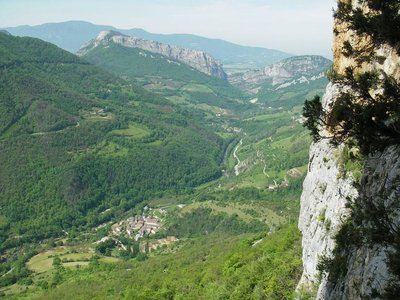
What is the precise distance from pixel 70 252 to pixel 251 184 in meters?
87.2

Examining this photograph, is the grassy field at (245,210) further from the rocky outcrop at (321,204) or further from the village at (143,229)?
the rocky outcrop at (321,204)

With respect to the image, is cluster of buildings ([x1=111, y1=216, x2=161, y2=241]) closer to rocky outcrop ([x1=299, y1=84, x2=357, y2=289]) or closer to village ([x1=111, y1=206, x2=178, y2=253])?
village ([x1=111, y1=206, x2=178, y2=253])

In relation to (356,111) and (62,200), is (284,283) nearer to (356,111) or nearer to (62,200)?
(356,111)

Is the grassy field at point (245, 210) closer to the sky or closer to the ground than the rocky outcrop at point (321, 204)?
closer to the ground

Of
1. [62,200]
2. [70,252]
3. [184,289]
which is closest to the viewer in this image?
[184,289]

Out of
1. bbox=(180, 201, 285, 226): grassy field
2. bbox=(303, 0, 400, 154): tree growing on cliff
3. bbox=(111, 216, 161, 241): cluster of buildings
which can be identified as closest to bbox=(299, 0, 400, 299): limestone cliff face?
bbox=(303, 0, 400, 154): tree growing on cliff

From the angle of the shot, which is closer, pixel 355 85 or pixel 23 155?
pixel 355 85

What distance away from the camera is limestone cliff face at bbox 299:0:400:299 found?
1377 centimetres

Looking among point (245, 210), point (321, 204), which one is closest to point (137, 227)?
point (245, 210)

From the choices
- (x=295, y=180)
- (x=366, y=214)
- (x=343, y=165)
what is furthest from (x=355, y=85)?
(x=295, y=180)

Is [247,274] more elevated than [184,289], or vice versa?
[247,274]

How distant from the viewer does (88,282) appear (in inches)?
4050

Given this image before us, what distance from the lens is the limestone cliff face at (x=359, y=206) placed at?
13766 mm

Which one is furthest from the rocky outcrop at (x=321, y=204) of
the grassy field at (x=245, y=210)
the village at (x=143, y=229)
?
the village at (x=143, y=229)
